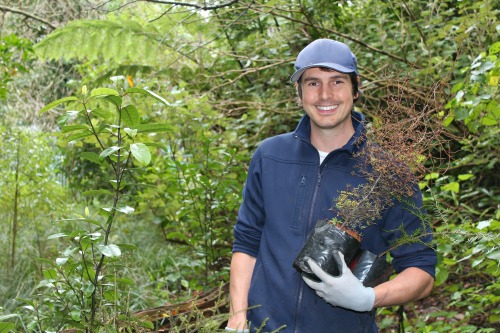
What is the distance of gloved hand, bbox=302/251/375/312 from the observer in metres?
2.46

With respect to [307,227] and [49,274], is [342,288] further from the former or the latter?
[49,274]

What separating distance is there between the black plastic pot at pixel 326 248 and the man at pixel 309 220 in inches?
2.9

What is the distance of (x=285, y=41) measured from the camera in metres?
6.31

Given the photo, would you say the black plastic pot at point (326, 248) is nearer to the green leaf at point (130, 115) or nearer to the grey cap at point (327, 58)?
the grey cap at point (327, 58)

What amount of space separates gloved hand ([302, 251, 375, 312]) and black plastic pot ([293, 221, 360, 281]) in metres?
0.02

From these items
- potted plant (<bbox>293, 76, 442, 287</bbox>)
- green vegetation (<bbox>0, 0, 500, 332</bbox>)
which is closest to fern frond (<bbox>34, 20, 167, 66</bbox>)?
green vegetation (<bbox>0, 0, 500, 332</bbox>)

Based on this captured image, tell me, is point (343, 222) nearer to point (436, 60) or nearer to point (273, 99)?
point (436, 60)

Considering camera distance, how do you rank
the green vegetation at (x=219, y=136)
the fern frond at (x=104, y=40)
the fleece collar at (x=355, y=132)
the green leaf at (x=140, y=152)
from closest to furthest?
the green leaf at (x=140, y=152) < the fleece collar at (x=355, y=132) < the green vegetation at (x=219, y=136) < the fern frond at (x=104, y=40)

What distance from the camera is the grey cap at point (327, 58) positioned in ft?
9.18

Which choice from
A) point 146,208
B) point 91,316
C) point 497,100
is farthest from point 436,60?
point 91,316

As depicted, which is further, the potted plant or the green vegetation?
the green vegetation

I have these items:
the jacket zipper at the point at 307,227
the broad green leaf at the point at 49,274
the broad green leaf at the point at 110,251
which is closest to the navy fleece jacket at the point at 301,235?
the jacket zipper at the point at 307,227

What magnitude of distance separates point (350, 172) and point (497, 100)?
1.81 m

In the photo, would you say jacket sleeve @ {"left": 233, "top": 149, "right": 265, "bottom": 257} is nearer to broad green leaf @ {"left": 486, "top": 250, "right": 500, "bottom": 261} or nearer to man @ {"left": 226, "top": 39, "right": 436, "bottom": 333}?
man @ {"left": 226, "top": 39, "right": 436, "bottom": 333}
